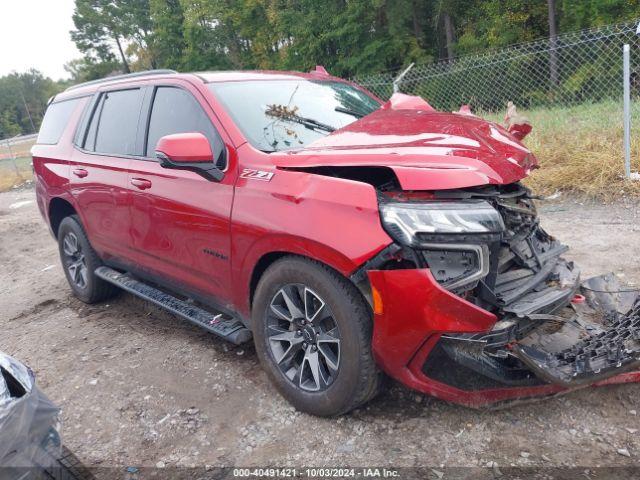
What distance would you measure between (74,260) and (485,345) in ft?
13.8

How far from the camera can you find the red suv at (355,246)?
7.32 feet

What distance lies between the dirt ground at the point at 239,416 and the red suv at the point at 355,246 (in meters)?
0.22

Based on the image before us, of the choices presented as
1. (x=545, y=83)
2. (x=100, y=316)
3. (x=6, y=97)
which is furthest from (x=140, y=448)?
(x=6, y=97)

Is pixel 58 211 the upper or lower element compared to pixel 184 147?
lower

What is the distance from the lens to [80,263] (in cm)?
493

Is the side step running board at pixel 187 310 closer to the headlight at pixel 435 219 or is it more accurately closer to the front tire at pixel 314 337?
the front tire at pixel 314 337

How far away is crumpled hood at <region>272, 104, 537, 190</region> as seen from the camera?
2309 millimetres

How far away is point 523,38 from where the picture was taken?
28312 mm

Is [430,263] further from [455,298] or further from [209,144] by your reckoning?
[209,144]

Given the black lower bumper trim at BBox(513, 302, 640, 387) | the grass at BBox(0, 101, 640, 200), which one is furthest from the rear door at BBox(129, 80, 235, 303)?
the grass at BBox(0, 101, 640, 200)

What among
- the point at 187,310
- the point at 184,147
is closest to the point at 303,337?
the point at 187,310

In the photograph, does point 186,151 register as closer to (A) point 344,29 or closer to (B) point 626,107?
(B) point 626,107

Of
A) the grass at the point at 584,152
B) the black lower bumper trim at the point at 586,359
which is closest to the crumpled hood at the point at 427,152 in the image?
the black lower bumper trim at the point at 586,359

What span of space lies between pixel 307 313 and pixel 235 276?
0.59 m
